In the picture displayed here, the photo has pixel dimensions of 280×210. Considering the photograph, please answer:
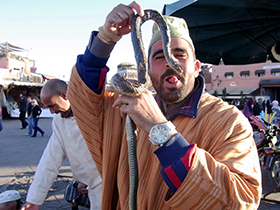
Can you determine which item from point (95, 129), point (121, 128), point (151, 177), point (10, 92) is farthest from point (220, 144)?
point (10, 92)

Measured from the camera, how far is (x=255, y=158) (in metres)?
0.99

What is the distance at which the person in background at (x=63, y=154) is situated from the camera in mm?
2102

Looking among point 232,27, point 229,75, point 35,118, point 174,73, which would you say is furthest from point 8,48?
point 174,73

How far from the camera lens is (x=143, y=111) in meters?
0.98

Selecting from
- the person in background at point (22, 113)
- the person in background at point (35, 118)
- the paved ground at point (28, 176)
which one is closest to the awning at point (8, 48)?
the person in background at point (22, 113)

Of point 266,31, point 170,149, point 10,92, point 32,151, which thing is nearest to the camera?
point 170,149

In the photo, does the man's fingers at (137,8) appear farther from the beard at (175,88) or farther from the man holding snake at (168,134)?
the beard at (175,88)

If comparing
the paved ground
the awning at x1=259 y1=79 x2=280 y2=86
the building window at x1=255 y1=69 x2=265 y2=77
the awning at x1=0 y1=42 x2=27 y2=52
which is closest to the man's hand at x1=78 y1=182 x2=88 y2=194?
the paved ground

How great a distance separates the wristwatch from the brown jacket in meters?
0.15

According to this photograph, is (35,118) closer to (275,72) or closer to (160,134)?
(160,134)

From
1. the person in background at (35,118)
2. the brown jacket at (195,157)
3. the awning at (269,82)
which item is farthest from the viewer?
the awning at (269,82)

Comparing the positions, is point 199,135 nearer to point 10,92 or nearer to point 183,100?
point 183,100

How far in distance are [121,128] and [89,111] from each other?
0.26 metres

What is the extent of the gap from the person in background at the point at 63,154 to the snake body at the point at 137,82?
1.20 meters
